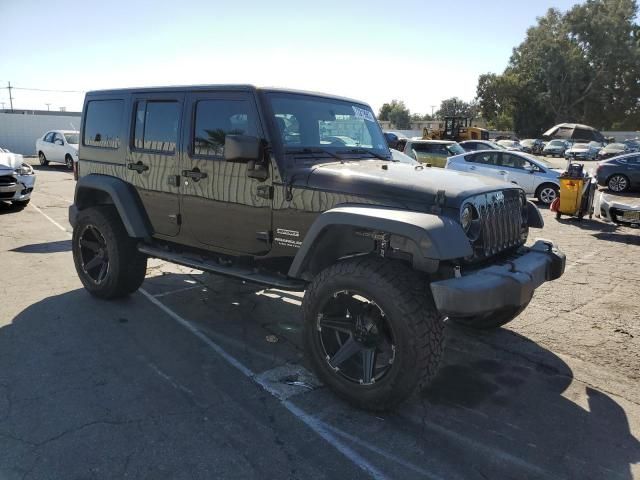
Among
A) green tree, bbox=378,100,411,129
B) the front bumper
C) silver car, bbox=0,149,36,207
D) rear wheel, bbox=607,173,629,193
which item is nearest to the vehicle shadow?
the front bumper

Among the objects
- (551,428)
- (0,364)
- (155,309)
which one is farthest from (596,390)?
(0,364)

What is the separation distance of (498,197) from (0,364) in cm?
390

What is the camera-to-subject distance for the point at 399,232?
10.0 feet

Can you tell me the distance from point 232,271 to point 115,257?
1595mm

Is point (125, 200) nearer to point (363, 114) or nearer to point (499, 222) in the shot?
point (363, 114)

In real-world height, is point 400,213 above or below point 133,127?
below

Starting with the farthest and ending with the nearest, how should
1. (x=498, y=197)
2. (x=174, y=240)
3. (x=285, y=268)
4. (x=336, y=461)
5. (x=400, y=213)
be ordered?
(x=174, y=240) → (x=285, y=268) → (x=498, y=197) → (x=400, y=213) → (x=336, y=461)

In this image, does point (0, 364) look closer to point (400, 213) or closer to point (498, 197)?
point (400, 213)

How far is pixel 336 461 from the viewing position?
2812 millimetres

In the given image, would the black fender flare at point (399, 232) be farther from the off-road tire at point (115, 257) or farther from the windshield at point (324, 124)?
the off-road tire at point (115, 257)

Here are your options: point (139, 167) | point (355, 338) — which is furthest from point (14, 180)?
point (355, 338)

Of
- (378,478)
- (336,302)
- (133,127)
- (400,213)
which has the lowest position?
(378,478)

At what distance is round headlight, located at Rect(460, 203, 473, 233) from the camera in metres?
3.30

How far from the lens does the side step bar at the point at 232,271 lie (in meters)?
3.87
